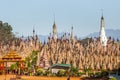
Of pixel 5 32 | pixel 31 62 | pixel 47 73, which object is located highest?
pixel 5 32

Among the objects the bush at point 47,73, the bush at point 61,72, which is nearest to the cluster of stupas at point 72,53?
the bush at point 47,73

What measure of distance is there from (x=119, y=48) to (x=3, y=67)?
88.0 ft

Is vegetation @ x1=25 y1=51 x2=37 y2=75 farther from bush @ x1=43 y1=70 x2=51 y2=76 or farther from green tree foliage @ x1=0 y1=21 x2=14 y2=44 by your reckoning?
green tree foliage @ x1=0 y1=21 x2=14 y2=44

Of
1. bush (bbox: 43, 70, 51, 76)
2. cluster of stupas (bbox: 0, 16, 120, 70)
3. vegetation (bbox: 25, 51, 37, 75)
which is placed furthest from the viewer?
cluster of stupas (bbox: 0, 16, 120, 70)

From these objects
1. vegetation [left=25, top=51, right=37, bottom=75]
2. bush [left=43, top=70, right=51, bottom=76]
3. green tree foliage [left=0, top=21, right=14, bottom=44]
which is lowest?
bush [left=43, top=70, right=51, bottom=76]

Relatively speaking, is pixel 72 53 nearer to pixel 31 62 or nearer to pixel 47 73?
pixel 31 62

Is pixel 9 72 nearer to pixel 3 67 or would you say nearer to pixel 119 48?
pixel 3 67

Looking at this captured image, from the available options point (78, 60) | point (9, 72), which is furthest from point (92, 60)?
point (9, 72)

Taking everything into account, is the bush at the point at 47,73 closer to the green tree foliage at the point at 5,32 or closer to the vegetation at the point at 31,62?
the vegetation at the point at 31,62

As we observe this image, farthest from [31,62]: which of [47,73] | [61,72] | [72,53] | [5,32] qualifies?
[5,32]

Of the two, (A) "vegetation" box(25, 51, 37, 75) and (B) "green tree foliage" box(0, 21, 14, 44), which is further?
(B) "green tree foliage" box(0, 21, 14, 44)

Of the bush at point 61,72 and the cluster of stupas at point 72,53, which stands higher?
the cluster of stupas at point 72,53

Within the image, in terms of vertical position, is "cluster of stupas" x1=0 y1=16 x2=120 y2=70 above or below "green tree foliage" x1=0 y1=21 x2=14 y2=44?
below

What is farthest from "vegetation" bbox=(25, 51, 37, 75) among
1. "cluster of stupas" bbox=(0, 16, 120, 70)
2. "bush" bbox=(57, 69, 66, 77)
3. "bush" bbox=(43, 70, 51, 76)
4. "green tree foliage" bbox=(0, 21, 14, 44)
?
"green tree foliage" bbox=(0, 21, 14, 44)
